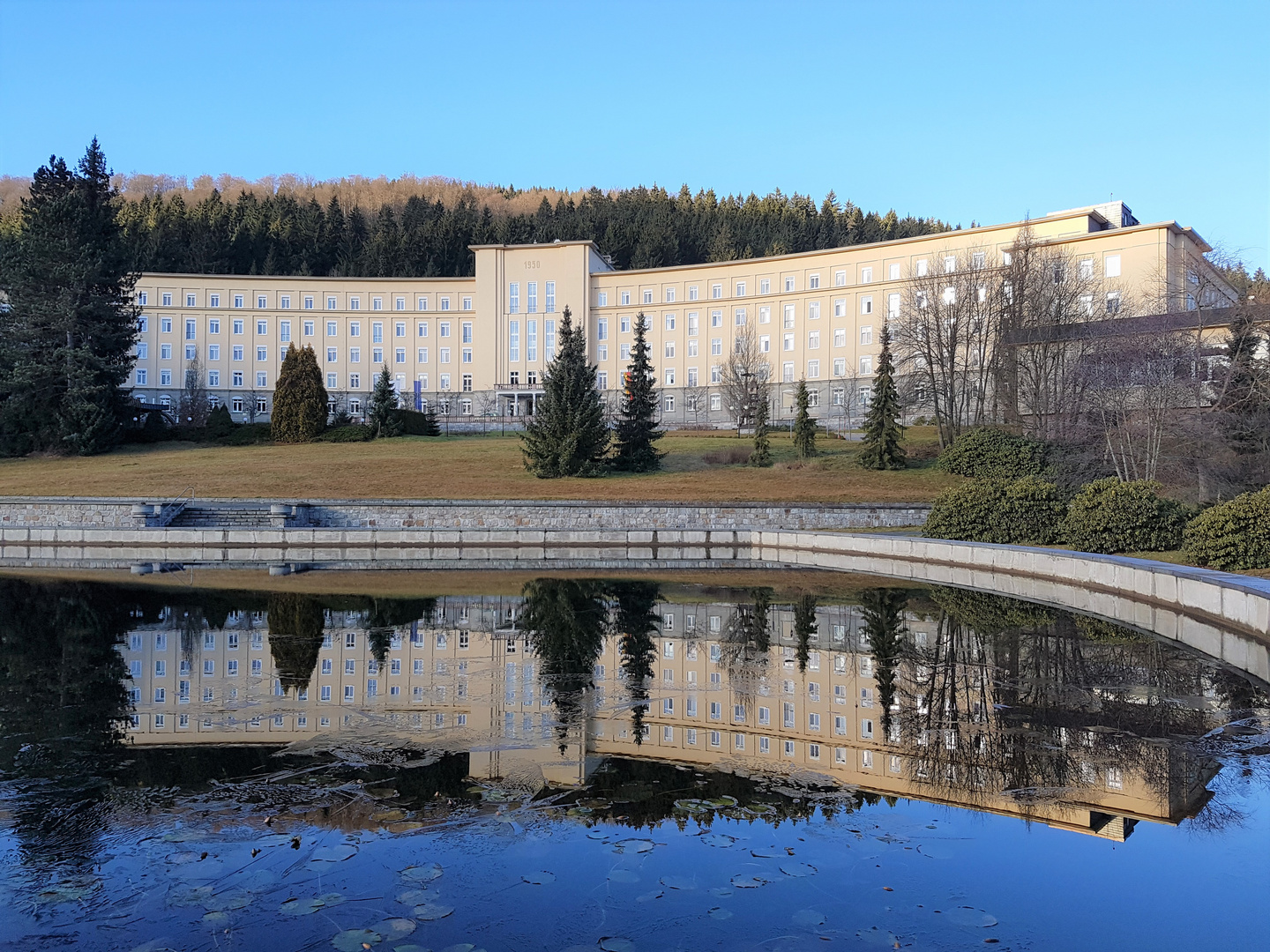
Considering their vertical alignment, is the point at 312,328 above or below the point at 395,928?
above

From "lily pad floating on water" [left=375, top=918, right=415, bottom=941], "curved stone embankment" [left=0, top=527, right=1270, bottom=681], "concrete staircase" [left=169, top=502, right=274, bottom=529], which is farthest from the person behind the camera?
"concrete staircase" [left=169, top=502, right=274, bottom=529]

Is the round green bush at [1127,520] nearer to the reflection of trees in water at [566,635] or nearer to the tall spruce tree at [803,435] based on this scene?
the reflection of trees in water at [566,635]

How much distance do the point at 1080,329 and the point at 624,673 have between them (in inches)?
1364

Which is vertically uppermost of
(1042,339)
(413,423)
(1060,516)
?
(1042,339)

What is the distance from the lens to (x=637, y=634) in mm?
14133

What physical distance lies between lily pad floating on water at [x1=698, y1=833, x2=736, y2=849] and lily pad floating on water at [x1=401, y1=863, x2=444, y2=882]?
1.64 m

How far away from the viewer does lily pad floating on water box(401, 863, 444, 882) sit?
5430 millimetres

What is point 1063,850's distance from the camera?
5.95 meters

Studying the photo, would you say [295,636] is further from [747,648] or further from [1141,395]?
[1141,395]

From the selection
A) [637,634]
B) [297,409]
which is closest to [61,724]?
[637,634]

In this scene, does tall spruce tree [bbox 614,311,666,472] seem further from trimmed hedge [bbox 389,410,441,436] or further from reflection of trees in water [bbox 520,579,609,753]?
reflection of trees in water [bbox 520,579,609,753]

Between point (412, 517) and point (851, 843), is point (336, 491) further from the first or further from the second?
point (851, 843)

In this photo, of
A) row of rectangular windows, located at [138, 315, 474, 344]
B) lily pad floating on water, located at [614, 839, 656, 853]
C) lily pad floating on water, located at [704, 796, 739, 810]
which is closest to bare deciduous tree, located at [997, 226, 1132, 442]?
lily pad floating on water, located at [704, 796, 739, 810]

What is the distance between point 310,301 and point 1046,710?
86.1m
